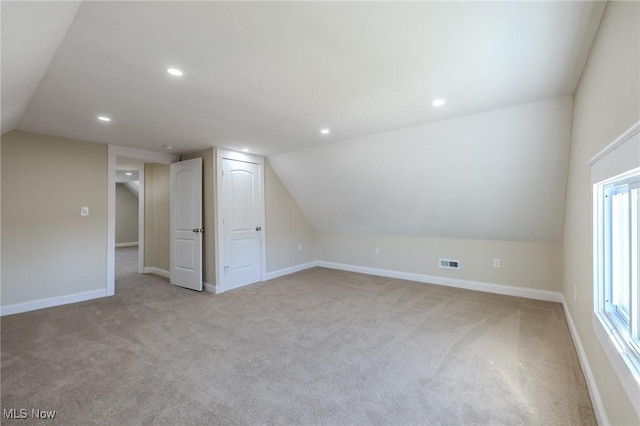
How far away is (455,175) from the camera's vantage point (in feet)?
11.7

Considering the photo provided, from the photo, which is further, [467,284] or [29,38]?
[467,284]

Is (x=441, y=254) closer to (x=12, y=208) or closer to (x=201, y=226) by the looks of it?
(x=201, y=226)

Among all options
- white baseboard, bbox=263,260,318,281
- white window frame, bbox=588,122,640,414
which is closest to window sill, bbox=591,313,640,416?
white window frame, bbox=588,122,640,414

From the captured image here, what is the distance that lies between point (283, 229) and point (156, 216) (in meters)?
2.61

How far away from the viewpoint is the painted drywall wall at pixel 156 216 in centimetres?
543

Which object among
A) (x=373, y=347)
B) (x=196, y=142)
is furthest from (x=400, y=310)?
(x=196, y=142)

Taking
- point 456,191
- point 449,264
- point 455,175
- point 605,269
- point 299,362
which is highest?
point 455,175

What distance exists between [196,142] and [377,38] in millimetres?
3203

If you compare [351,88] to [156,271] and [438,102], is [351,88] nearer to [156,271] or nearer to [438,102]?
[438,102]

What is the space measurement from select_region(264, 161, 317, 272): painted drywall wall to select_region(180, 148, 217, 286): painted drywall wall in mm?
1038

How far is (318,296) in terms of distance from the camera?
4.06 meters

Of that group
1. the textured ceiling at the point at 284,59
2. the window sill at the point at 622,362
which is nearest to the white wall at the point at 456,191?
the textured ceiling at the point at 284,59

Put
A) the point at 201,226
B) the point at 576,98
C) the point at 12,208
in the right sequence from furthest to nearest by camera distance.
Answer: the point at 201,226 → the point at 12,208 → the point at 576,98

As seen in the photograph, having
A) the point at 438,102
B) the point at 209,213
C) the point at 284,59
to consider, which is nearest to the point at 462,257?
the point at 438,102
